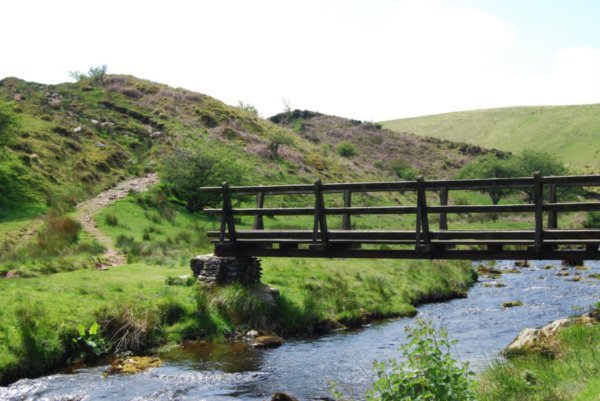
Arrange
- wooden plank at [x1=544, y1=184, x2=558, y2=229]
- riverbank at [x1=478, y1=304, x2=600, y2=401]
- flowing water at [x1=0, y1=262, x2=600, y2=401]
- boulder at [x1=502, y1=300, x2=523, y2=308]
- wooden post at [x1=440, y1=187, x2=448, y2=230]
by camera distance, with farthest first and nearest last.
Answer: boulder at [x1=502, y1=300, x2=523, y2=308] → wooden post at [x1=440, y1=187, x2=448, y2=230] → wooden plank at [x1=544, y1=184, x2=558, y2=229] → flowing water at [x1=0, y1=262, x2=600, y2=401] → riverbank at [x1=478, y1=304, x2=600, y2=401]

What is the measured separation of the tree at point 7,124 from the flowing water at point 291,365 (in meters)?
34.4

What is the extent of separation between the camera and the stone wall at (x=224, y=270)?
67.6 ft

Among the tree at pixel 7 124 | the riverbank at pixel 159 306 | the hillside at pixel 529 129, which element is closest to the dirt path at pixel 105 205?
the riverbank at pixel 159 306

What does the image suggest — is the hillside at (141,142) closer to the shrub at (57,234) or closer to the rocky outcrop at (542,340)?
the shrub at (57,234)

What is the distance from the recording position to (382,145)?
11369 centimetres

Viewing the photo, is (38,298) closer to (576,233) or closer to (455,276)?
(576,233)

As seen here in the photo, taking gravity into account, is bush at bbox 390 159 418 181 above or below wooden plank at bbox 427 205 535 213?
above

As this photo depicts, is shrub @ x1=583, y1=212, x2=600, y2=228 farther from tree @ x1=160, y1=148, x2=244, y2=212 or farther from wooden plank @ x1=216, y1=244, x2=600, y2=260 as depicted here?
wooden plank @ x1=216, y1=244, x2=600, y2=260

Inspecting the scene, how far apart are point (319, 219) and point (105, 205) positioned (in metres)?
25.9

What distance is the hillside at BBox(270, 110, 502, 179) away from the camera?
336 ft

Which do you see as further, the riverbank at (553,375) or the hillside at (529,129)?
the hillside at (529,129)

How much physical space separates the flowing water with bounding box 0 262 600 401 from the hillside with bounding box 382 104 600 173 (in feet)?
304

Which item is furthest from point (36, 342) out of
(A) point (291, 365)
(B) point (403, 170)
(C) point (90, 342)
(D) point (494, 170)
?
(D) point (494, 170)

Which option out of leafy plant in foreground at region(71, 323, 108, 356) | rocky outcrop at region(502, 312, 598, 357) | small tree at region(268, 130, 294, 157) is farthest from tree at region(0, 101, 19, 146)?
rocky outcrop at region(502, 312, 598, 357)
